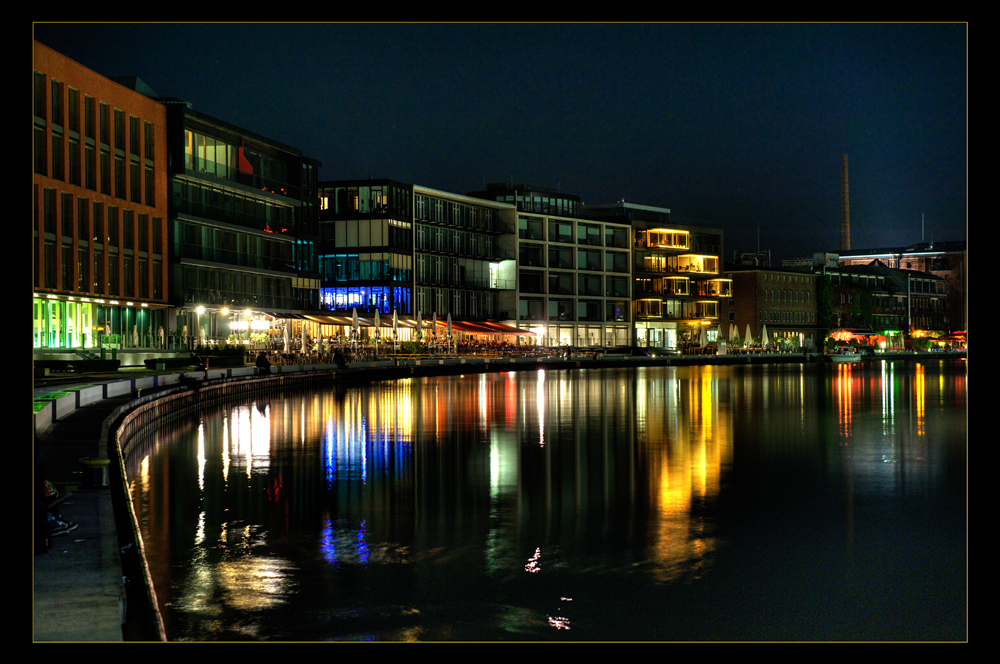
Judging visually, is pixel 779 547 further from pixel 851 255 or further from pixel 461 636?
pixel 851 255

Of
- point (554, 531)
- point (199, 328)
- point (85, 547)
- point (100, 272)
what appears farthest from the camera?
point (199, 328)

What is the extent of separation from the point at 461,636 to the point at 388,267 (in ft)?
293

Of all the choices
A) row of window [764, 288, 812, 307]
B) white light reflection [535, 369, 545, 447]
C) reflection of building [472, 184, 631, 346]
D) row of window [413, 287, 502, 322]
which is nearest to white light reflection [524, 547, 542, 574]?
white light reflection [535, 369, 545, 447]

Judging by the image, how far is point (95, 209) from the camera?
57469 millimetres

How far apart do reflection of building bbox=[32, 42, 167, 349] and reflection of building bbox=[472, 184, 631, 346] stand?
5651cm

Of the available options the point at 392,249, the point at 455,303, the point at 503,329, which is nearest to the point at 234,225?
the point at 392,249

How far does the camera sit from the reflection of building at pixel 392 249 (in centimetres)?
9812

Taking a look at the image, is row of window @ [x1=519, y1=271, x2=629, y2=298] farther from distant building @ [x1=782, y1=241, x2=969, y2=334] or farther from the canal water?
the canal water

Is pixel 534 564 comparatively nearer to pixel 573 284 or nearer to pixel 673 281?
pixel 573 284

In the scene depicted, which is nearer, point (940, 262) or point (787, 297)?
point (787, 297)

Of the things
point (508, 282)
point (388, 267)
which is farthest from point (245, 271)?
point (508, 282)

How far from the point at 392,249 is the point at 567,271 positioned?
101 ft

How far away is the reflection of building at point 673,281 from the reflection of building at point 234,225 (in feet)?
176

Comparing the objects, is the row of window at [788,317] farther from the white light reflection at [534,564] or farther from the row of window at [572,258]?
the white light reflection at [534,564]
